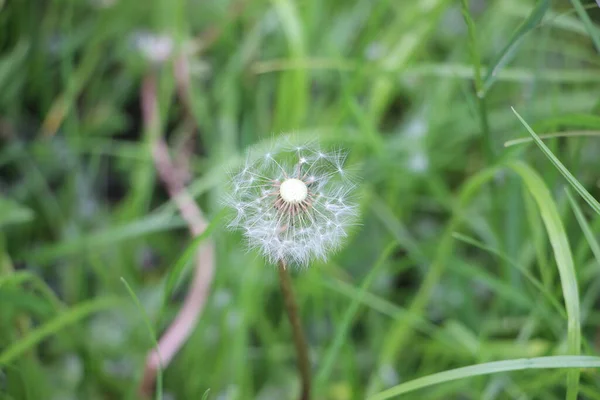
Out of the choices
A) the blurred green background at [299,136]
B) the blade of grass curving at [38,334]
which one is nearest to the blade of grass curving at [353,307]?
the blurred green background at [299,136]

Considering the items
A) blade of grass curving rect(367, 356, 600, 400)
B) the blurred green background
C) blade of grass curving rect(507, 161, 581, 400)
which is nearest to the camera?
blade of grass curving rect(367, 356, 600, 400)

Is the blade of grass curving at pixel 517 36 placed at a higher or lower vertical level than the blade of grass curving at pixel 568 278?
higher

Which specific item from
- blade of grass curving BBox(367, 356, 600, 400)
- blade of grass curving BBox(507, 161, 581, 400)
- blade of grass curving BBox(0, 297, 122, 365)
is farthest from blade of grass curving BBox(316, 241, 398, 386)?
blade of grass curving BBox(0, 297, 122, 365)

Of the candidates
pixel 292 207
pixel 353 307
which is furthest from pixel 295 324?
pixel 292 207

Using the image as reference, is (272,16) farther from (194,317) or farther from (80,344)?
(80,344)

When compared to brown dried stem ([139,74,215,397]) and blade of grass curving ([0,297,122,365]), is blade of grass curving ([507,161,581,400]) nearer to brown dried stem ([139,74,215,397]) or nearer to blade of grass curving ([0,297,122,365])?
brown dried stem ([139,74,215,397])

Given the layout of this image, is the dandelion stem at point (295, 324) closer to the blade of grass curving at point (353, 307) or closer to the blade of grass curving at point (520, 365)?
the blade of grass curving at point (353, 307)

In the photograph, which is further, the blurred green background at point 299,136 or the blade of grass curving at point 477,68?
the blurred green background at point 299,136

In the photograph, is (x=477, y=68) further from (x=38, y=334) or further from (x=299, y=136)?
(x=38, y=334)
